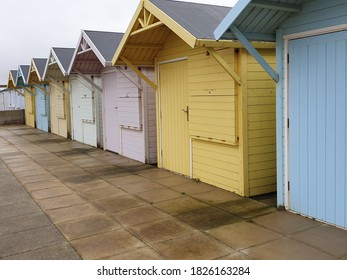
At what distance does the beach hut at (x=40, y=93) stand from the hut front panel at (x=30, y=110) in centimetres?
113

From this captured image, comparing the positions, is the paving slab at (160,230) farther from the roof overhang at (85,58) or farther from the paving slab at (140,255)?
the roof overhang at (85,58)

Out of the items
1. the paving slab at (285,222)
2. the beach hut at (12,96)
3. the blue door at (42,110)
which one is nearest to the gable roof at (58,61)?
the blue door at (42,110)

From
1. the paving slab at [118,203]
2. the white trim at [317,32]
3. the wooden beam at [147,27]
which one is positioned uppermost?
the wooden beam at [147,27]

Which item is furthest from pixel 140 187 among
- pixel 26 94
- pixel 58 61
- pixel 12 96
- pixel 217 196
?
pixel 12 96

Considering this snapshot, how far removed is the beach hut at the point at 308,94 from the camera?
4734 millimetres

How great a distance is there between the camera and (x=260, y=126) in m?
6.60

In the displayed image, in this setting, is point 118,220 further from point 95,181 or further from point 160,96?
point 160,96

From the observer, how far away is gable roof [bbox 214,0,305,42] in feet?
16.1

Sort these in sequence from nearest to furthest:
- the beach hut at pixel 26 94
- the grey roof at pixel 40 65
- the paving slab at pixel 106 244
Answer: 1. the paving slab at pixel 106 244
2. the grey roof at pixel 40 65
3. the beach hut at pixel 26 94

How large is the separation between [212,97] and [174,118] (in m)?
1.66

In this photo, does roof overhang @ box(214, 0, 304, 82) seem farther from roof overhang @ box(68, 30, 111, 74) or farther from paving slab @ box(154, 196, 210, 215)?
roof overhang @ box(68, 30, 111, 74)

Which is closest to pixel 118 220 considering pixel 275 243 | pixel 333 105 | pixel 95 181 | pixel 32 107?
pixel 275 243

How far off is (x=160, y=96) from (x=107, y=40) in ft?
9.44

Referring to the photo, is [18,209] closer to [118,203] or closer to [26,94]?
[118,203]
